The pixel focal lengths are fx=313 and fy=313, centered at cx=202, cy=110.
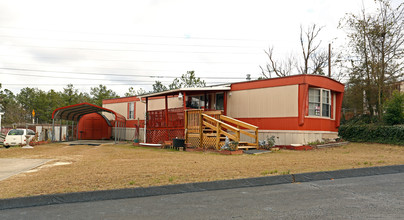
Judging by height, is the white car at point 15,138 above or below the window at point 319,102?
below

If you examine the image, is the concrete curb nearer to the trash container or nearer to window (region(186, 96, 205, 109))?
the trash container

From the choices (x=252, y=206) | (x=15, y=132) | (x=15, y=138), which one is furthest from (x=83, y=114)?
(x=252, y=206)

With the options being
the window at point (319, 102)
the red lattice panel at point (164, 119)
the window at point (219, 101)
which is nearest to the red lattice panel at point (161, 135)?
the red lattice panel at point (164, 119)

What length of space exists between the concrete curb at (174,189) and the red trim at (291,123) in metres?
6.92

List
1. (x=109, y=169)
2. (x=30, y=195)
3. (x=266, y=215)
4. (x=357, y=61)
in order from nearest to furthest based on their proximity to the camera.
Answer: (x=266, y=215)
(x=30, y=195)
(x=109, y=169)
(x=357, y=61)

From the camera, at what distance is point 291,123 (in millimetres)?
15617

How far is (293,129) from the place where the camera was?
15.5m

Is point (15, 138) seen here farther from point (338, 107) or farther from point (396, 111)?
point (396, 111)

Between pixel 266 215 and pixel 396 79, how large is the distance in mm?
20611

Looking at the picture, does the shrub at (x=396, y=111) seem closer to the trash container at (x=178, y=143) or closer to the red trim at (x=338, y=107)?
the red trim at (x=338, y=107)

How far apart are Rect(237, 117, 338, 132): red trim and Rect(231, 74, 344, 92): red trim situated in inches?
69.1

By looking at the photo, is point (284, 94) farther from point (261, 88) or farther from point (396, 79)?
point (396, 79)

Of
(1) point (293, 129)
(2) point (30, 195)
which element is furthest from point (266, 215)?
(1) point (293, 129)

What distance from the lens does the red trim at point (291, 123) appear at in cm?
1550
